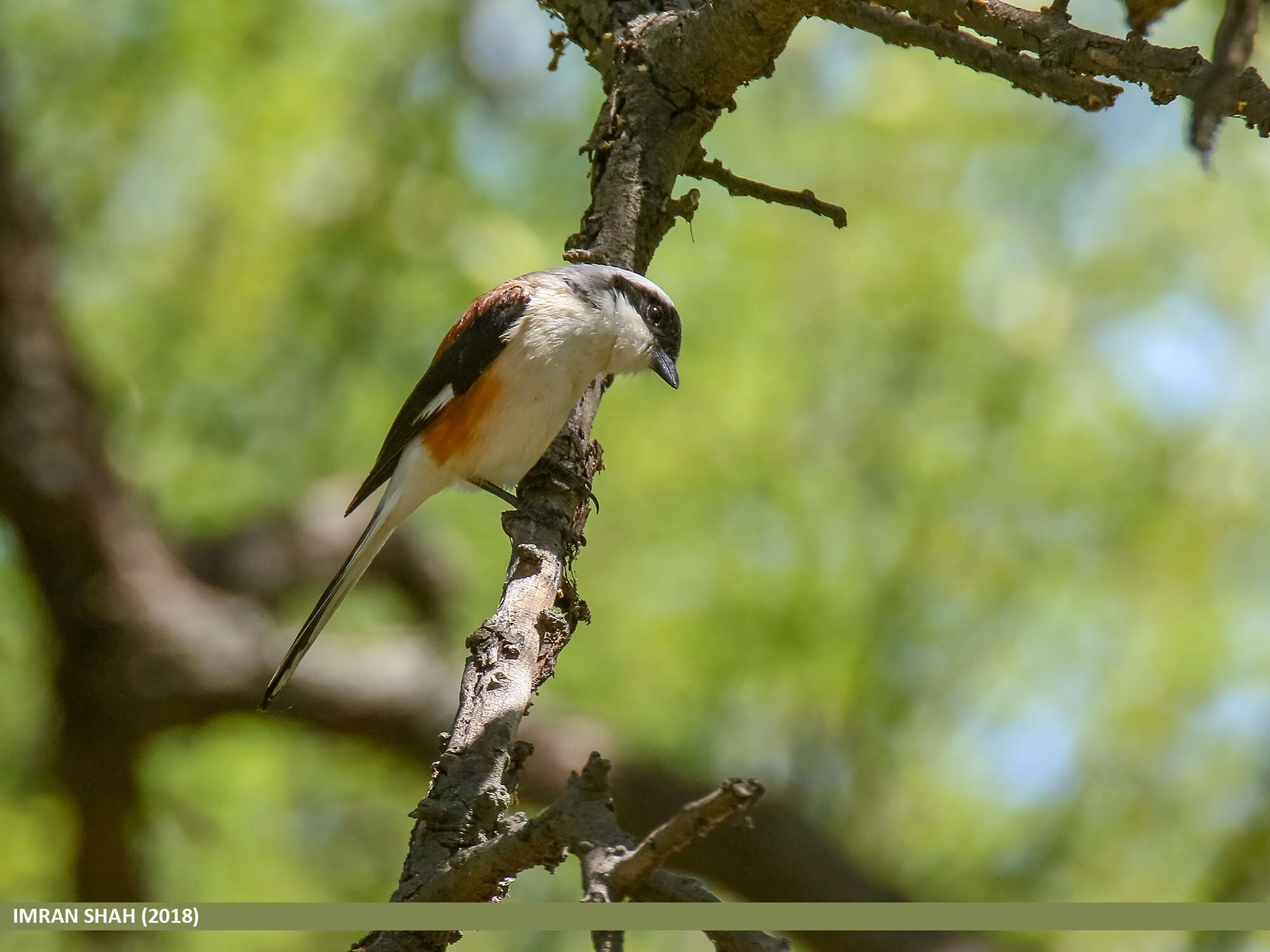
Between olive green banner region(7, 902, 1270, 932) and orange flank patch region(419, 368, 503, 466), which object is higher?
orange flank patch region(419, 368, 503, 466)

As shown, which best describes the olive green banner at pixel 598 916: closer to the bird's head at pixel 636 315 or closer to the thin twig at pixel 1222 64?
the thin twig at pixel 1222 64

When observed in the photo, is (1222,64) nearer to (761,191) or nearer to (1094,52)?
(1094,52)

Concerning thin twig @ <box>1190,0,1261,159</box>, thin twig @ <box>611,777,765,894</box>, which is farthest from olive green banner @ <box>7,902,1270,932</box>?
thin twig @ <box>1190,0,1261,159</box>

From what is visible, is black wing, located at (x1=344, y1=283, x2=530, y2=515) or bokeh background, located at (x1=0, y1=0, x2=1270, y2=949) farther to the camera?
bokeh background, located at (x1=0, y1=0, x2=1270, y2=949)

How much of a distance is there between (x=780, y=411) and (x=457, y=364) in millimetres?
5945

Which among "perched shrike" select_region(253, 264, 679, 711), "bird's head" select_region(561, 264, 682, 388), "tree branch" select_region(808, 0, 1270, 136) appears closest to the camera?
→ "tree branch" select_region(808, 0, 1270, 136)

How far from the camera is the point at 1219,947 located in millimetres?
7008

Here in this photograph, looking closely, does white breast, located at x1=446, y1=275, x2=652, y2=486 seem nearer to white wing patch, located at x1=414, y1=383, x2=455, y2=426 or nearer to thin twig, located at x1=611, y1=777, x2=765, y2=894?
white wing patch, located at x1=414, y1=383, x2=455, y2=426

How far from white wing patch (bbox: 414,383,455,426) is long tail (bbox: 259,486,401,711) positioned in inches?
12.8

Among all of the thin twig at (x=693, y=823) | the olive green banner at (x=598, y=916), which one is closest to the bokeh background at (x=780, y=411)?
the olive green banner at (x=598, y=916)

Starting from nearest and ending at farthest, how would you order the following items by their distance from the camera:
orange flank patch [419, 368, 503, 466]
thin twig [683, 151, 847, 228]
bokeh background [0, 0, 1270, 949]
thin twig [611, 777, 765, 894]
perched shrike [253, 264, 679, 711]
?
thin twig [611, 777, 765, 894], thin twig [683, 151, 847, 228], perched shrike [253, 264, 679, 711], orange flank patch [419, 368, 503, 466], bokeh background [0, 0, 1270, 949]

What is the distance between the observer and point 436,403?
471 centimetres

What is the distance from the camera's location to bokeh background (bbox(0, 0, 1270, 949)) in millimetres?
9359

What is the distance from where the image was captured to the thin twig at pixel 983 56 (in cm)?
251
